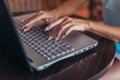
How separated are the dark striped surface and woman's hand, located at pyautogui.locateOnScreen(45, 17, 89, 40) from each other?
0.36 ft

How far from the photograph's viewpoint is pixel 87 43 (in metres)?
0.76

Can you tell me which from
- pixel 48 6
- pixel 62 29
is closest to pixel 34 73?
pixel 62 29

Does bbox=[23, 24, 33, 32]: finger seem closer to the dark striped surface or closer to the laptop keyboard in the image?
the laptop keyboard

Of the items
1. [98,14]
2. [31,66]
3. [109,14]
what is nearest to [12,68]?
[31,66]

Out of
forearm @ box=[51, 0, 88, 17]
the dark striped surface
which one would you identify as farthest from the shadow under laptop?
forearm @ box=[51, 0, 88, 17]

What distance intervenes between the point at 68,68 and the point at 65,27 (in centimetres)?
19

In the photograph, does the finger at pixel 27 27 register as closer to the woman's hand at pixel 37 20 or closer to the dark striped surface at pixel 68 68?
the woman's hand at pixel 37 20

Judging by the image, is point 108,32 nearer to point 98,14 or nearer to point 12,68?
point 12,68

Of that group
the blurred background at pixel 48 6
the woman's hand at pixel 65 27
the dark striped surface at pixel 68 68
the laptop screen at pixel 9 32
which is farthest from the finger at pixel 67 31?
the blurred background at pixel 48 6

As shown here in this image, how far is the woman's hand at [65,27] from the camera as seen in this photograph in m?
0.79

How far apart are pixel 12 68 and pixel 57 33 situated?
202 millimetres

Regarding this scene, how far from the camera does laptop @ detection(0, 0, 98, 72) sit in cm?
55

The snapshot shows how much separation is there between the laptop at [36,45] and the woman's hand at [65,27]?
20 millimetres

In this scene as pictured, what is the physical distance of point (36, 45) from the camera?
739 millimetres
